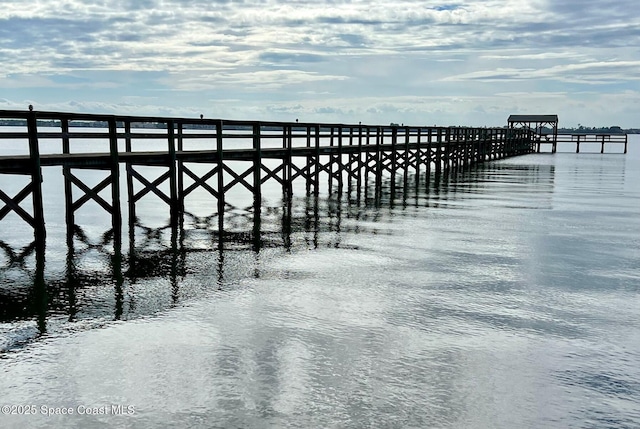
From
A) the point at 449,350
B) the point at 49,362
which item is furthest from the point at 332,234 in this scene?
the point at 49,362

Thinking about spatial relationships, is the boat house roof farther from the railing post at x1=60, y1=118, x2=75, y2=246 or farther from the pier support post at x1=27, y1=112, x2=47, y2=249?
the pier support post at x1=27, y1=112, x2=47, y2=249

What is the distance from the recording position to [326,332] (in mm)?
7449

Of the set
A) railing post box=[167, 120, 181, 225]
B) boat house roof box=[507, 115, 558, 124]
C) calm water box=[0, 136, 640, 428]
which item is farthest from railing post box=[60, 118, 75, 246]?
boat house roof box=[507, 115, 558, 124]

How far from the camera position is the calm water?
5.53 meters

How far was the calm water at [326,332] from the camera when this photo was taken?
5.53 meters

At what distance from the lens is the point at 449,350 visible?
692cm

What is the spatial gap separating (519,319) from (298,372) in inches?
136

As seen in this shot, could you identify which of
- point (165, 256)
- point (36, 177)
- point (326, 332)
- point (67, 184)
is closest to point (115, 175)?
point (67, 184)

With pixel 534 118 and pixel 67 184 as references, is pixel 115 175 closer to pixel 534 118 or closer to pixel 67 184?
pixel 67 184

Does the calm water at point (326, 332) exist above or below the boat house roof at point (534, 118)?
below

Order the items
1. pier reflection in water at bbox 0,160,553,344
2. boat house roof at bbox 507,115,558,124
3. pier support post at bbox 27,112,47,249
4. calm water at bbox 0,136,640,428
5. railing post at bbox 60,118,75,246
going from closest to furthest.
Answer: calm water at bbox 0,136,640,428, pier reflection in water at bbox 0,160,553,344, pier support post at bbox 27,112,47,249, railing post at bbox 60,118,75,246, boat house roof at bbox 507,115,558,124

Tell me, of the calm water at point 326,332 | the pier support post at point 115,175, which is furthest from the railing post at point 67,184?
the calm water at point 326,332

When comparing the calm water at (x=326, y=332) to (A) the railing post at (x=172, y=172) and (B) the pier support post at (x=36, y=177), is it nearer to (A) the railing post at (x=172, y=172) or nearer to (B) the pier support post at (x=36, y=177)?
(B) the pier support post at (x=36, y=177)

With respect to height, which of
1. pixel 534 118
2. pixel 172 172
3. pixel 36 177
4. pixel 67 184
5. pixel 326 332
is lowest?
pixel 326 332
